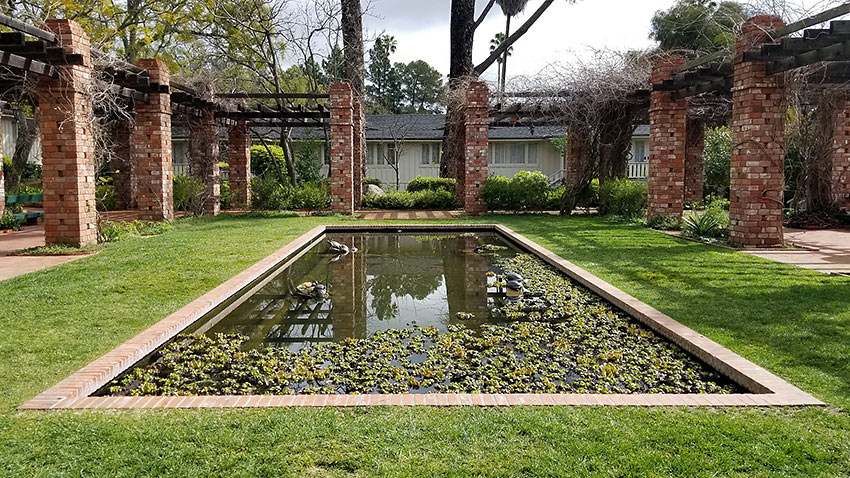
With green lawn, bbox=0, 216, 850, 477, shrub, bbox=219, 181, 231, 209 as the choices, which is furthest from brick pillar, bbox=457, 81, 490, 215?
green lawn, bbox=0, 216, 850, 477

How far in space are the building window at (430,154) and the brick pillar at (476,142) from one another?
44.6ft

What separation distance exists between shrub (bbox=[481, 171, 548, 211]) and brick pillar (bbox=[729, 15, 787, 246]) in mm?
8002

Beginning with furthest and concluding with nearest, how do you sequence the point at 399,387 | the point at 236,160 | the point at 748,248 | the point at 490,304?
the point at 236,160 → the point at 748,248 → the point at 490,304 → the point at 399,387

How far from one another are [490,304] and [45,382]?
440 centimetres

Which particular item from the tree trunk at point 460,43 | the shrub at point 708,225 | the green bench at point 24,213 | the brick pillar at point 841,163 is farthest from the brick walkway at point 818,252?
the green bench at point 24,213

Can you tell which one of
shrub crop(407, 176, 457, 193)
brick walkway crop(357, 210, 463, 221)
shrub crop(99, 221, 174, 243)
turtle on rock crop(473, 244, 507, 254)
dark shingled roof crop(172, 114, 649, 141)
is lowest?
turtle on rock crop(473, 244, 507, 254)

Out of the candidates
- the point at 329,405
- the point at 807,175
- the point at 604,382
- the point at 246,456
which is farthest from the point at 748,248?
the point at 246,456

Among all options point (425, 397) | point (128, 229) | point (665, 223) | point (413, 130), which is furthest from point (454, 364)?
point (413, 130)

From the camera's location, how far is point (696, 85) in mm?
12492

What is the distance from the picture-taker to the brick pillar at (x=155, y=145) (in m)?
13.6

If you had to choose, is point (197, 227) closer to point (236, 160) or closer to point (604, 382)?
point (236, 160)

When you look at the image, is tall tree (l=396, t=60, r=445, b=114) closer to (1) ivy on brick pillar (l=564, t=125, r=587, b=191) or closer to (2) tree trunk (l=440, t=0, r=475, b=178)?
(2) tree trunk (l=440, t=0, r=475, b=178)

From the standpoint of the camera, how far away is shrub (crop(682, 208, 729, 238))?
1137 centimetres

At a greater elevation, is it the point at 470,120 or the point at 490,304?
the point at 470,120
